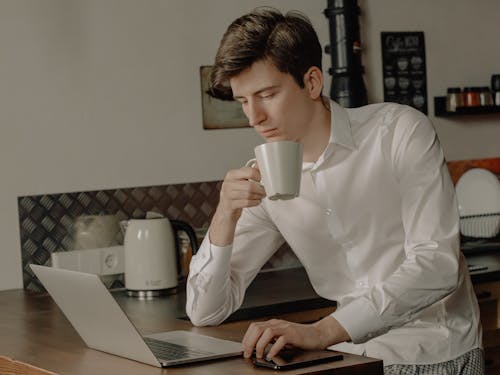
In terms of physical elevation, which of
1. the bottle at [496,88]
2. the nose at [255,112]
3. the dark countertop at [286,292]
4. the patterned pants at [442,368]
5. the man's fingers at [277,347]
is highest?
the bottle at [496,88]

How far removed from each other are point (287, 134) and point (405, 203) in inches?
11.7

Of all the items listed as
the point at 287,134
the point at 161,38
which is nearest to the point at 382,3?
the point at 161,38

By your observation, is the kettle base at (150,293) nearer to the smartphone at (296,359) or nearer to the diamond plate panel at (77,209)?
the diamond plate panel at (77,209)

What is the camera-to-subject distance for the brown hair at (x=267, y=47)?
6.55 ft

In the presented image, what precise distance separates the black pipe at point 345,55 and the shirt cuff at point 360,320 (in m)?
1.60

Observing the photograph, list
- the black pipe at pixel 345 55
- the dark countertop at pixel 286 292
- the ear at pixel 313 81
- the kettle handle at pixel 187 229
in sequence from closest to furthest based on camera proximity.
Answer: the ear at pixel 313 81 < the dark countertop at pixel 286 292 < the kettle handle at pixel 187 229 < the black pipe at pixel 345 55

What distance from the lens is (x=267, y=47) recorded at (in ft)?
6.59

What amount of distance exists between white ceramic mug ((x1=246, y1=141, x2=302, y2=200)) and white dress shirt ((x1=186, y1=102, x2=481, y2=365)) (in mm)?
364

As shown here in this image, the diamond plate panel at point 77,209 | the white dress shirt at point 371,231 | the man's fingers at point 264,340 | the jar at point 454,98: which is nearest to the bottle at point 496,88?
the jar at point 454,98

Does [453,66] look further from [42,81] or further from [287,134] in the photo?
[287,134]

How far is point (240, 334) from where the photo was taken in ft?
6.57

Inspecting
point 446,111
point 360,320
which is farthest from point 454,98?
point 360,320

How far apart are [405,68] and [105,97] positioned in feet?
4.17

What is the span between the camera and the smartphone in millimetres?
1607
